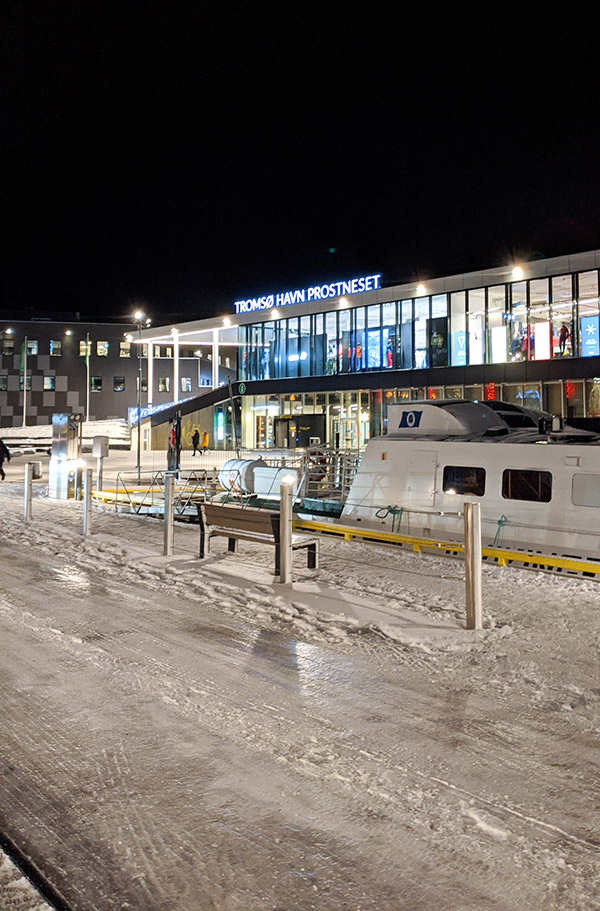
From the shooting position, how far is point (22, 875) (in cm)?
345

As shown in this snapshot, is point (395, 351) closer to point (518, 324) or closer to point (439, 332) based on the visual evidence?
point (439, 332)

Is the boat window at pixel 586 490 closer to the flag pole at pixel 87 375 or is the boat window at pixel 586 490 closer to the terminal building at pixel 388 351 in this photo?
the terminal building at pixel 388 351

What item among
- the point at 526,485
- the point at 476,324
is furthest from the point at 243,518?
the point at 476,324

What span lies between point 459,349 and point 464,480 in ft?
88.9

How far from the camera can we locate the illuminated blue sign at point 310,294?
41.6 metres

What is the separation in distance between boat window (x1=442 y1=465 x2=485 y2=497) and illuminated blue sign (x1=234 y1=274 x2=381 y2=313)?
97.5 ft

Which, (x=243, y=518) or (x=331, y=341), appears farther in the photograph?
(x=331, y=341)

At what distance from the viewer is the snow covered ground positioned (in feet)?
11.5

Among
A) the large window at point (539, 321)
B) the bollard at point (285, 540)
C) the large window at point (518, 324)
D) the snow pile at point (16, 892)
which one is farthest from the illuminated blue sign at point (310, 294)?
the snow pile at point (16, 892)

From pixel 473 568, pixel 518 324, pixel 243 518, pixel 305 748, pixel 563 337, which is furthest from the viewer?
pixel 518 324

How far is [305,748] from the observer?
487 cm

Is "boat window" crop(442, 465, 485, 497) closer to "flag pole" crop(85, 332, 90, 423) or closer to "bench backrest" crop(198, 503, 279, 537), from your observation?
"bench backrest" crop(198, 503, 279, 537)

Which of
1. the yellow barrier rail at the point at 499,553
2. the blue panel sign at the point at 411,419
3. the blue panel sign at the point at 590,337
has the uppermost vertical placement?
the blue panel sign at the point at 590,337

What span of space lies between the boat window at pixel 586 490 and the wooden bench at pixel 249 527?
4.40m
